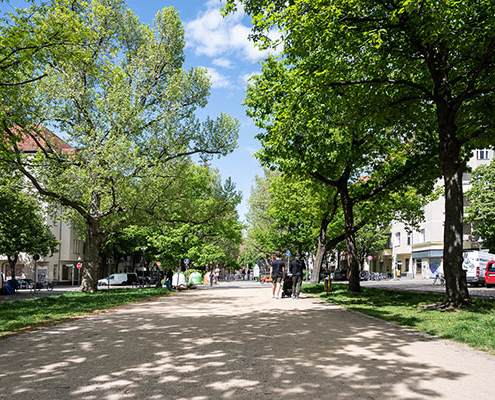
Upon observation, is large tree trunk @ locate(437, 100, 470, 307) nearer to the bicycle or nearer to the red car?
the red car

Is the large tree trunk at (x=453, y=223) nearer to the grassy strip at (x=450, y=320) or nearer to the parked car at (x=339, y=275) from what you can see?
the grassy strip at (x=450, y=320)

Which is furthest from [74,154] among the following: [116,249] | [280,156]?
[116,249]

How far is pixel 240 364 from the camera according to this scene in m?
5.83

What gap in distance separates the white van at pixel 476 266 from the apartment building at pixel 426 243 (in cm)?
1687

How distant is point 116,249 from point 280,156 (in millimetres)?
45474

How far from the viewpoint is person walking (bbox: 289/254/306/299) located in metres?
18.2

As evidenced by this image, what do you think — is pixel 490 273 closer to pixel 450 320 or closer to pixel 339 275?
pixel 450 320

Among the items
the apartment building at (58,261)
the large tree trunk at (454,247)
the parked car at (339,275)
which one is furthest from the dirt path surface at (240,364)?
the apartment building at (58,261)

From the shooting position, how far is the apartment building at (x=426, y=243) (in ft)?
181

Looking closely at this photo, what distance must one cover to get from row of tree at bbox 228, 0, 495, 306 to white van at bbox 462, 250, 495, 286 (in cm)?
1781

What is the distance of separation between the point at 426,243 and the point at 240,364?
56835 mm

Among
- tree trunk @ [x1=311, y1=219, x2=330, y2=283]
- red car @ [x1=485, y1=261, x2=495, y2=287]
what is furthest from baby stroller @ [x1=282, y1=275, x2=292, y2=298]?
red car @ [x1=485, y1=261, x2=495, y2=287]

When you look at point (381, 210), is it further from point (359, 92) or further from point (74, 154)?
point (74, 154)

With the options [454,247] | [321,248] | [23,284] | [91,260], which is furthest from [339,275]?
[454,247]
